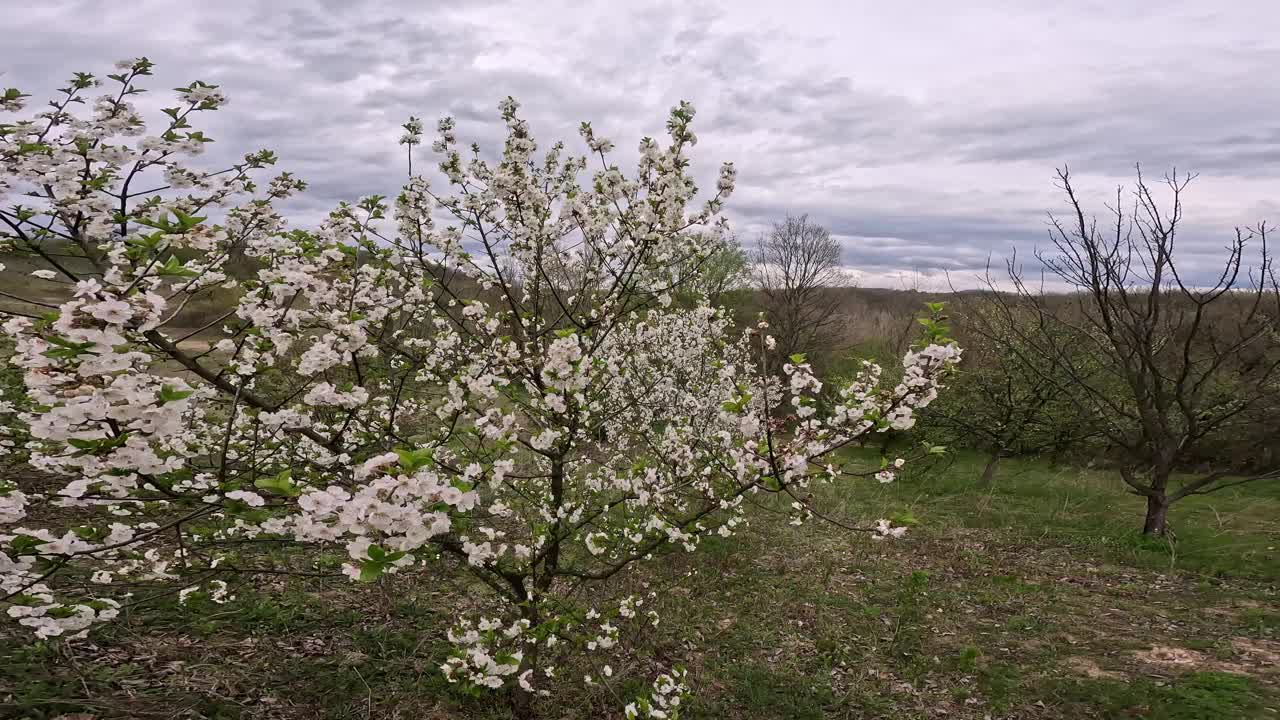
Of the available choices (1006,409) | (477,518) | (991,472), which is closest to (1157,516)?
(1006,409)

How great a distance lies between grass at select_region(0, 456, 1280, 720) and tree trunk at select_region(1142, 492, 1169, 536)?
0.95 ft

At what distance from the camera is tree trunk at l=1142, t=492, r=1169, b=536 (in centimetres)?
1044

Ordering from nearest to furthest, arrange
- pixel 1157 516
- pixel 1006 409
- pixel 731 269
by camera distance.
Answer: pixel 1157 516 < pixel 1006 409 < pixel 731 269

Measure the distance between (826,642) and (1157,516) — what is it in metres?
7.42

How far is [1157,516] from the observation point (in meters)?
10.5

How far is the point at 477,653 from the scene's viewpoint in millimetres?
4121

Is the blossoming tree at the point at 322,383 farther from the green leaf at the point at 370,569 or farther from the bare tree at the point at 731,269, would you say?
the bare tree at the point at 731,269

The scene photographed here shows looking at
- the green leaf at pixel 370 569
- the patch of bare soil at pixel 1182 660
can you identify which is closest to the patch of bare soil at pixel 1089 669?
the patch of bare soil at pixel 1182 660

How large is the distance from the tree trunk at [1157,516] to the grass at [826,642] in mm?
289

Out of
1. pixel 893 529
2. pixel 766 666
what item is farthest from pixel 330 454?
pixel 766 666

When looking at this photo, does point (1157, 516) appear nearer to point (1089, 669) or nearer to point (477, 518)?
point (1089, 669)

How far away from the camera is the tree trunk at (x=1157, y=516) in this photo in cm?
1044

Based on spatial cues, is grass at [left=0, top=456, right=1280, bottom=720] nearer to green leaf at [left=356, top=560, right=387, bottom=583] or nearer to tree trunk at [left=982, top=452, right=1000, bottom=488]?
green leaf at [left=356, top=560, right=387, bottom=583]

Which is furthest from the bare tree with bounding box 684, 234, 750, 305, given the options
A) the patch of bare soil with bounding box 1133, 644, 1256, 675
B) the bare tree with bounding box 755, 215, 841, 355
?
the patch of bare soil with bounding box 1133, 644, 1256, 675
